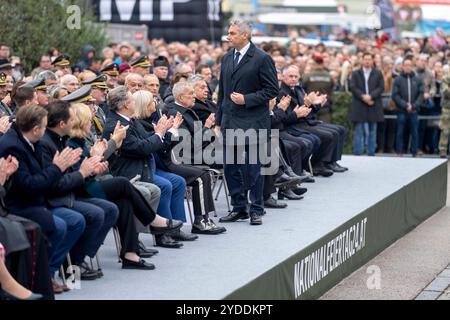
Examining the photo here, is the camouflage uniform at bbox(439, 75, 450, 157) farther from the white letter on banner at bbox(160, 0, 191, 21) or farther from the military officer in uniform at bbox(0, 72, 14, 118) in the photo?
the military officer in uniform at bbox(0, 72, 14, 118)

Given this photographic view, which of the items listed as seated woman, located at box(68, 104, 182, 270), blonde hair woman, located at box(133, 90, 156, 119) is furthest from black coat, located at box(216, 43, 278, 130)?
seated woman, located at box(68, 104, 182, 270)

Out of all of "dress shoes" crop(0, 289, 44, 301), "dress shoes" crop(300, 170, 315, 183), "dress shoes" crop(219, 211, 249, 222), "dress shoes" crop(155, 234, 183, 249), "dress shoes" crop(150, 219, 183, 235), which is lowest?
"dress shoes" crop(300, 170, 315, 183)

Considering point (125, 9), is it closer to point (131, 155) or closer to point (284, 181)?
point (284, 181)

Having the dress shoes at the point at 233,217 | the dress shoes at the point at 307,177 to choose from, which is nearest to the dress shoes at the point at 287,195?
the dress shoes at the point at 307,177

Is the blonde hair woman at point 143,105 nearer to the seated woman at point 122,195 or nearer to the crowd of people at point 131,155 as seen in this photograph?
the crowd of people at point 131,155

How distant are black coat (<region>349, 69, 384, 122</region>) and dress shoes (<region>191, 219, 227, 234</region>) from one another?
418 inches

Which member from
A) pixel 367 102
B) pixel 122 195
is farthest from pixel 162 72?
pixel 122 195

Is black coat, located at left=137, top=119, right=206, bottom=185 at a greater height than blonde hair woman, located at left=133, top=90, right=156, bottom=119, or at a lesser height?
lesser

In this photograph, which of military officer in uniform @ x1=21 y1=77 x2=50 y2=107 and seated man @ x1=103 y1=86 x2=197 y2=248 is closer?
seated man @ x1=103 y1=86 x2=197 y2=248

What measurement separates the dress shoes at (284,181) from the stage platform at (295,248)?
0.23m

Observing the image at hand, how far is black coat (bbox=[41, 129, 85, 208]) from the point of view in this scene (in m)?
8.86

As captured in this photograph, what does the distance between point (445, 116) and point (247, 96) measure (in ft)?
35.7
